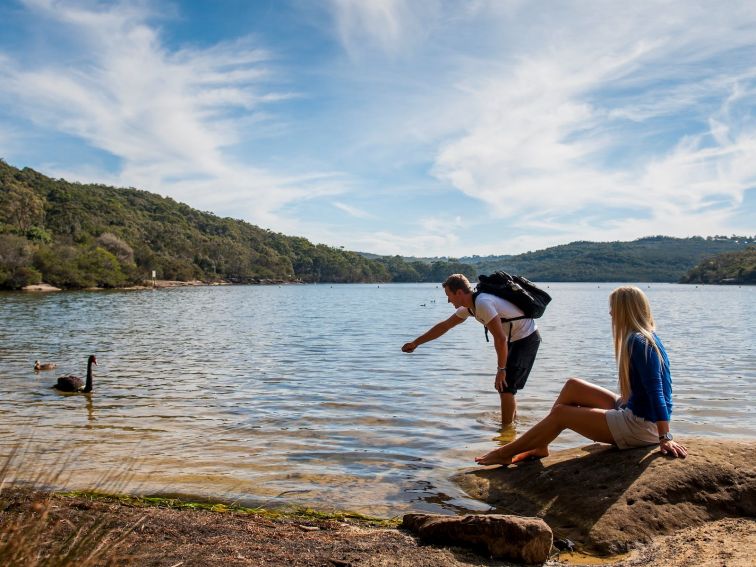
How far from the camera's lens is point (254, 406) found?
1148 centimetres

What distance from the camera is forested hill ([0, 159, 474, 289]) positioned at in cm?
8194

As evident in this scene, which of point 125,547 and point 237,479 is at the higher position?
point 125,547

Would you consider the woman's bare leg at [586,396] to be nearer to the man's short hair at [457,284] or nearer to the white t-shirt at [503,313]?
the white t-shirt at [503,313]

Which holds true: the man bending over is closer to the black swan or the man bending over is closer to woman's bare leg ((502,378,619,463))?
woman's bare leg ((502,378,619,463))

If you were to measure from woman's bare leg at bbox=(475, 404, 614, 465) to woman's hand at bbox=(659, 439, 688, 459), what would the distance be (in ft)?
1.53

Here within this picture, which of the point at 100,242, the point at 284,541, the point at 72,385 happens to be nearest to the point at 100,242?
Result: the point at 100,242

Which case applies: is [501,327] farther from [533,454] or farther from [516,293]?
[533,454]

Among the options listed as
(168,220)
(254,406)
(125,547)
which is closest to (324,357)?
(254,406)

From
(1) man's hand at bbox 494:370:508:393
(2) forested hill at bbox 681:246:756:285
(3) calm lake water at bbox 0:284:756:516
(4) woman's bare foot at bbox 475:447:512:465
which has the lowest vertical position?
(3) calm lake water at bbox 0:284:756:516

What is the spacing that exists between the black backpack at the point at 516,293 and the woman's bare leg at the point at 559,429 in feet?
6.42

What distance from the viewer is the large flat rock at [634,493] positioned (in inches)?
197

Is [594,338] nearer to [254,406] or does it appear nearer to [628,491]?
[254,406]

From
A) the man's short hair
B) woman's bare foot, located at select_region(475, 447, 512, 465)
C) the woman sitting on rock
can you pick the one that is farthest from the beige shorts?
the man's short hair

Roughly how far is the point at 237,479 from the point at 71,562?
4682mm
